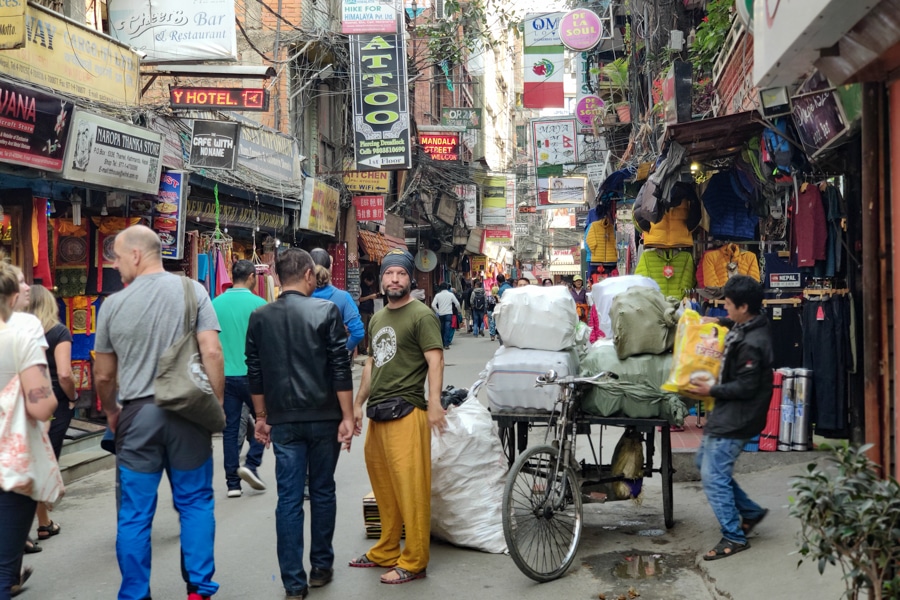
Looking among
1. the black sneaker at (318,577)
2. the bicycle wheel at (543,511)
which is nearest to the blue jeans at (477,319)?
the bicycle wheel at (543,511)

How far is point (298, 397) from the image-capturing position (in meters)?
5.45

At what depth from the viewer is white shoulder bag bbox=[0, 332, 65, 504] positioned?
14.5 ft

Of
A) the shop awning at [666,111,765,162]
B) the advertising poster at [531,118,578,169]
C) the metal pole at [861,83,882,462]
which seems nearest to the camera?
the metal pole at [861,83,882,462]

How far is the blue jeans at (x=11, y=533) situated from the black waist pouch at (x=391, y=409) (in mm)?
2053

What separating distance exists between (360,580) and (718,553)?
2.27 m

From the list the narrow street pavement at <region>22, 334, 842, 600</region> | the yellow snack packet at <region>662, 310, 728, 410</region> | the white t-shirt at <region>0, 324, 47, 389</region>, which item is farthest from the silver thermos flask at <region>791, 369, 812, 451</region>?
the white t-shirt at <region>0, 324, 47, 389</region>

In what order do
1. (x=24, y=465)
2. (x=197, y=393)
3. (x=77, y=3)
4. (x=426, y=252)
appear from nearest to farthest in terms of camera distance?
(x=24, y=465)
(x=197, y=393)
(x=77, y=3)
(x=426, y=252)

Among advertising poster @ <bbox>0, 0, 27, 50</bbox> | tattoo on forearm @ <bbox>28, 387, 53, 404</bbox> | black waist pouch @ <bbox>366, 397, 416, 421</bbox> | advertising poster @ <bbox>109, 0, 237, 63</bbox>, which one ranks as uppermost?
advertising poster @ <bbox>109, 0, 237, 63</bbox>

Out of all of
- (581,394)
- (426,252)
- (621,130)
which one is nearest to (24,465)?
(581,394)

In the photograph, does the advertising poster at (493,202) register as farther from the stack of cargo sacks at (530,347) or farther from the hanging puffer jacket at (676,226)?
the stack of cargo sacks at (530,347)

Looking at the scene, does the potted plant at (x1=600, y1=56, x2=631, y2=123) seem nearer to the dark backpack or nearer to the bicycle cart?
the dark backpack

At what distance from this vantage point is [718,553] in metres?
5.92

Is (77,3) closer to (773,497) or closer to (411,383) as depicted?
(411,383)

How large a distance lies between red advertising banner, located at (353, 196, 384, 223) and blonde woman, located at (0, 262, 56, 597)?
64.7 feet
